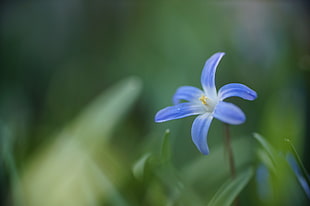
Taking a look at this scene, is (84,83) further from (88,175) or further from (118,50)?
(88,175)

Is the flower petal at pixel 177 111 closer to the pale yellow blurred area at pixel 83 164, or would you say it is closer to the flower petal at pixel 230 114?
the flower petal at pixel 230 114

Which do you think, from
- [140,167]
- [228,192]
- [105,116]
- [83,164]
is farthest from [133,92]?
[228,192]

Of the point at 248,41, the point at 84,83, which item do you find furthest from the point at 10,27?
the point at 248,41

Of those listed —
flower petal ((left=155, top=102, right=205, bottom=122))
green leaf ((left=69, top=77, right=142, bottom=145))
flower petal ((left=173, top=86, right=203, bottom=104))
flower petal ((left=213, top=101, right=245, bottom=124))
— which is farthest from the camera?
green leaf ((left=69, top=77, right=142, bottom=145))

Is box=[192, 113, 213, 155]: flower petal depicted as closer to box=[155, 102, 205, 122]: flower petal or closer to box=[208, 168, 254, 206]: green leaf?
box=[155, 102, 205, 122]: flower petal

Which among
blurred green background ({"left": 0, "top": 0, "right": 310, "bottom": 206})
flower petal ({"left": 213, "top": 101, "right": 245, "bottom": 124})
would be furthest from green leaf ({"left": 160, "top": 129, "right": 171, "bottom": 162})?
flower petal ({"left": 213, "top": 101, "right": 245, "bottom": 124})

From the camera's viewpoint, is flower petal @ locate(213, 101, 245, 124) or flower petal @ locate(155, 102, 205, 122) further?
flower petal @ locate(155, 102, 205, 122)

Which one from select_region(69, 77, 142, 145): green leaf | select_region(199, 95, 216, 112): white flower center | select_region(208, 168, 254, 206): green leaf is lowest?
select_region(208, 168, 254, 206): green leaf
